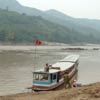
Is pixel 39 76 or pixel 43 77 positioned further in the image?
pixel 43 77

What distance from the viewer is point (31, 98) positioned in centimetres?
1460

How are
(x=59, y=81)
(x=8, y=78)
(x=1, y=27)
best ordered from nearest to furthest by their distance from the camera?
(x=59, y=81), (x=8, y=78), (x=1, y=27)

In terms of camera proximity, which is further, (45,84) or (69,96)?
(45,84)

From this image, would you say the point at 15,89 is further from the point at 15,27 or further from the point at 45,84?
the point at 15,27

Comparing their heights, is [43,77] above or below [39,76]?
below

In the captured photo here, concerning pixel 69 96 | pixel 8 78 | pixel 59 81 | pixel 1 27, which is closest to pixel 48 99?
pixel 69 96

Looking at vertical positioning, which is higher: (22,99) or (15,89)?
(22,99)

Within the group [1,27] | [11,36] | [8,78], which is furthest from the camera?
[1,27]

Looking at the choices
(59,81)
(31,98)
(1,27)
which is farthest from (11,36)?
(31,98)

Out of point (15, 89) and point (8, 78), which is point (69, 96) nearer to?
point (15, 89)

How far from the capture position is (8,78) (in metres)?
39.3

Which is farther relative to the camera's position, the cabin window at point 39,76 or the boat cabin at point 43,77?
the cabin window at point 39,76

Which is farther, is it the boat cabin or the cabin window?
the cabin window

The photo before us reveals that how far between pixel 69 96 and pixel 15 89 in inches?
726
